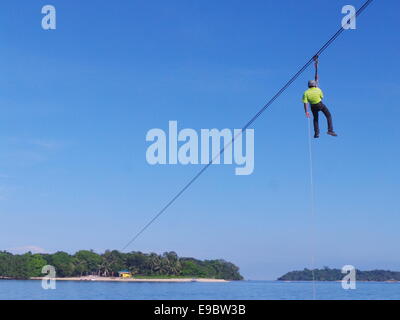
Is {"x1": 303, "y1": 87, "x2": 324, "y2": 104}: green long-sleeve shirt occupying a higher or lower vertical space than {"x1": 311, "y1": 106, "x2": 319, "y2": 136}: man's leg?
higher

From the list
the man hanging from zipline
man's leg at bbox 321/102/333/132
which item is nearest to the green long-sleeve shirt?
the man hanging from zipline

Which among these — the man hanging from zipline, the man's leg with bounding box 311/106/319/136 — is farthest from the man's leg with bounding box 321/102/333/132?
the man's leg with bounding box 311/106/319/136

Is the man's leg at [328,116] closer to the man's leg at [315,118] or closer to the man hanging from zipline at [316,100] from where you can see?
the man hanging from zipline at [316,100]

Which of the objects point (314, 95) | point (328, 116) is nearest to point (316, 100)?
point (314, 95)

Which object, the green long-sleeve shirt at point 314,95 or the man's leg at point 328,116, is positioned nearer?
the green long-sleeve shirt at point 314,95

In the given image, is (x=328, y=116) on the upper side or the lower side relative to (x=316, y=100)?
lower

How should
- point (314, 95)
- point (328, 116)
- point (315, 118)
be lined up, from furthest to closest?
1. point (315, 118)
2. point (328, 116)
3. point (314, 95)

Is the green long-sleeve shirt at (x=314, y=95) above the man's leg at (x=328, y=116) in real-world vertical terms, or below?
above

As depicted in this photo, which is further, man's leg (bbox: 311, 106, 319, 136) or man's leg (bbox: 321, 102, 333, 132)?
man's leg (bbox: 311, 106, 319, 136)

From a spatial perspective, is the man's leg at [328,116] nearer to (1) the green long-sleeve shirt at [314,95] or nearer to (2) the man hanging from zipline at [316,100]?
(2) the man hanging from zipline at [316,100]

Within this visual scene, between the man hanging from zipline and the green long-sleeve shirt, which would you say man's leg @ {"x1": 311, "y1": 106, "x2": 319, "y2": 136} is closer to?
the man hanging from zipline

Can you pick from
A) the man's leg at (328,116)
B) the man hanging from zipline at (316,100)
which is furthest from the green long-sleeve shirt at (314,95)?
the man's leg at (328,116)

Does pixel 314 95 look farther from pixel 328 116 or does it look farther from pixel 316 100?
pixel 328 116
